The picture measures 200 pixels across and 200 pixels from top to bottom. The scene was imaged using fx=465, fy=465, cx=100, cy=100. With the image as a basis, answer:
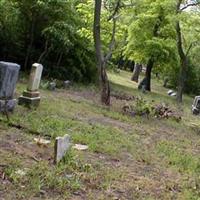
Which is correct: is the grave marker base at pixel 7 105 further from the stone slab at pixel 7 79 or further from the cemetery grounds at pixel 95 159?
the cemetery grounds at pixel 95 159

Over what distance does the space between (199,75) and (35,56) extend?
67.3 ft

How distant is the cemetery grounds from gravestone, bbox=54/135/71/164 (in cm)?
11

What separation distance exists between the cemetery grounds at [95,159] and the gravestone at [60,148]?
11 cm

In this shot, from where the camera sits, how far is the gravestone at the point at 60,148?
7.31 m

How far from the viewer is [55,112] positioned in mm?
12469

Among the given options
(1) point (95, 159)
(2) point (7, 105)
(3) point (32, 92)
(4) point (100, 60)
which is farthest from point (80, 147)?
(4) point (100, 60)

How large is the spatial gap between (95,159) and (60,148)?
108 cm

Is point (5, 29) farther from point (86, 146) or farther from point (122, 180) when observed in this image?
point (122, 180)

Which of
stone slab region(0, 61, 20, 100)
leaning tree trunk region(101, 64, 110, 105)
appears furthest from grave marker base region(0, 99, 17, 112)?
leaning tree trunk region(101, 64, 110, 105)

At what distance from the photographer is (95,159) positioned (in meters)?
8.30

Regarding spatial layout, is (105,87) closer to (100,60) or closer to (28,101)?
(100,60)

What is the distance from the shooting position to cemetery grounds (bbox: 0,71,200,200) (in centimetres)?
642

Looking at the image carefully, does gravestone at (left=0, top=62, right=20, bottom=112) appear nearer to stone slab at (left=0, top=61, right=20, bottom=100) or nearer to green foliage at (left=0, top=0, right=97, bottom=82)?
stone slab at (left=0, top=61, right=20, bottom=100)

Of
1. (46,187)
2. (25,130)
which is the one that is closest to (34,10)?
(25,130)
